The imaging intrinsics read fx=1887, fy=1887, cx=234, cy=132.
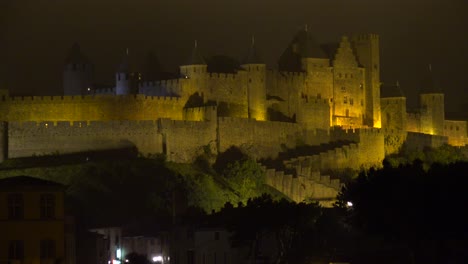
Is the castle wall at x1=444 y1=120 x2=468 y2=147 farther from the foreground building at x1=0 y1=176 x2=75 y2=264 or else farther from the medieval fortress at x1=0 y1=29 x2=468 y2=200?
the foreground building at x1=0 y1=176 x2=75 y2=264

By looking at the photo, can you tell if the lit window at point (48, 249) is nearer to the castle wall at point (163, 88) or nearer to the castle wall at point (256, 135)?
the castle wall at point (256, 135)

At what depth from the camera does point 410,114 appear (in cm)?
15138

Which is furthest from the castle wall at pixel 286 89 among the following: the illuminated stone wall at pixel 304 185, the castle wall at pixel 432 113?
the castle wall at pixel 432 113

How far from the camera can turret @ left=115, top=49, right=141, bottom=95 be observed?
134 metres

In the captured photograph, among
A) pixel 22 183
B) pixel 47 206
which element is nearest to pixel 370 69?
pixel 47 206

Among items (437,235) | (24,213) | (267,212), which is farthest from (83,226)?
(437,235)

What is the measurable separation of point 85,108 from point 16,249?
37649 mm

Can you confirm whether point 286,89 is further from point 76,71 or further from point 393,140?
point 76,71

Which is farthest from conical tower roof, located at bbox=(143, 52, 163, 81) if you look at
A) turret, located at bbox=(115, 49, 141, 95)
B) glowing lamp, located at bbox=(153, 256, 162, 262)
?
glowing lamp, located at bbox=(153, 256, 162, 262)

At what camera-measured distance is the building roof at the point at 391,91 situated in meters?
148

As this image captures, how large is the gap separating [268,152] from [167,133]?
958 centimetres

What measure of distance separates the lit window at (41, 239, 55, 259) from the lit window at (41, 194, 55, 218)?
4.45 ft

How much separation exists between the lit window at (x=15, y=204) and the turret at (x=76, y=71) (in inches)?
2033

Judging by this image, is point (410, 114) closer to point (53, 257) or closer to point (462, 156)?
point (462, 156)
